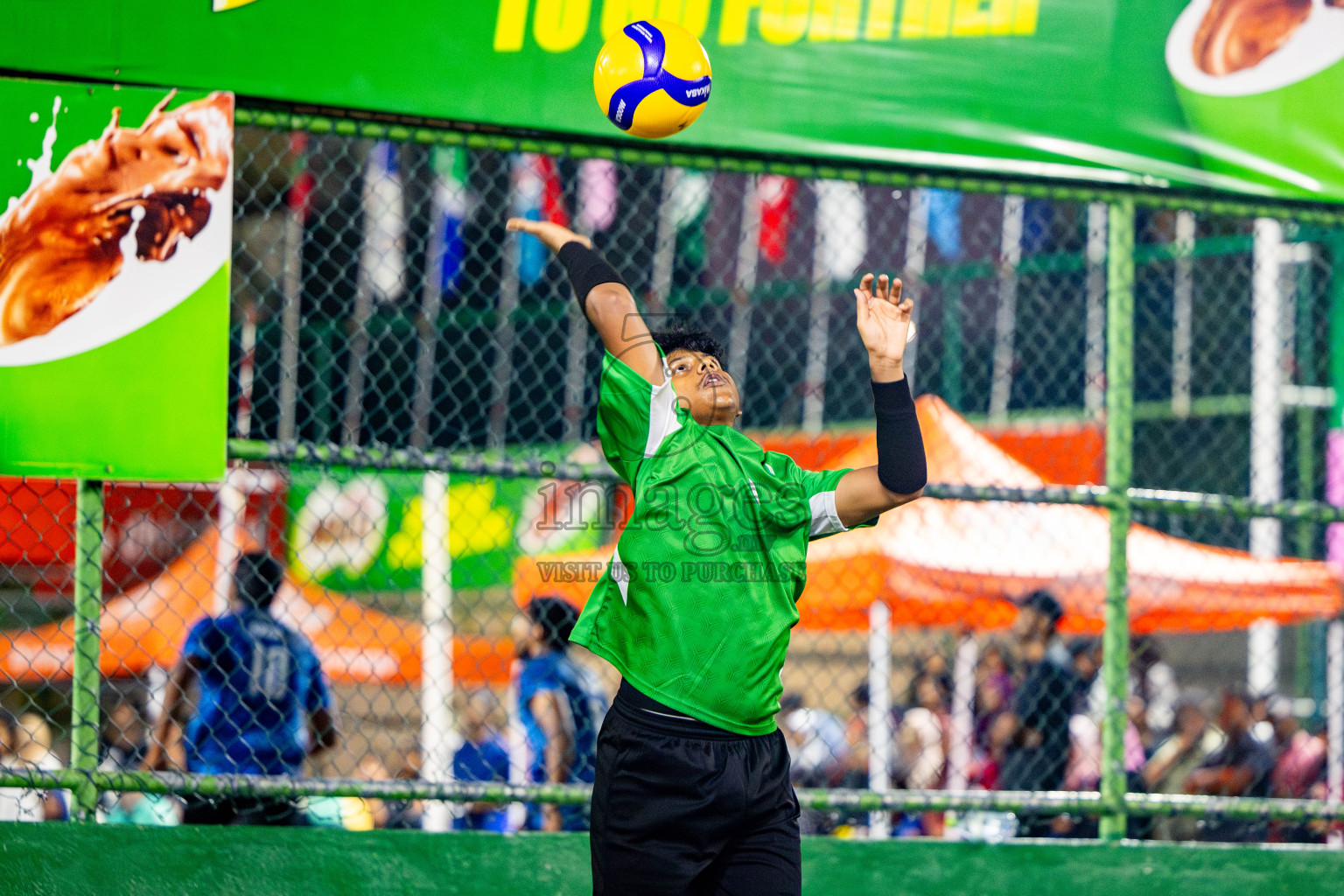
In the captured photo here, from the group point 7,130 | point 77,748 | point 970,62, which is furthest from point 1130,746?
point 7,130

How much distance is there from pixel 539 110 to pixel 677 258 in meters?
10.2

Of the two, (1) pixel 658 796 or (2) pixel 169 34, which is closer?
(1) pixel 658 796

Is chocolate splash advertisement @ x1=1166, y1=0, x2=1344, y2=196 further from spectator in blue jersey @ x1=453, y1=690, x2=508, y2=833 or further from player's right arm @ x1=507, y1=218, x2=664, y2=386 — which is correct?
spectator in blue jersey @ x1=453, y1=690, x2=508, y2=833

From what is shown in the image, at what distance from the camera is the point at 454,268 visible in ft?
36.9

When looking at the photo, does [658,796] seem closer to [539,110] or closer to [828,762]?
[539,110]

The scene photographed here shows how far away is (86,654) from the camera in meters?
3.79

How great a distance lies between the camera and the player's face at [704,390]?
3.25 meters

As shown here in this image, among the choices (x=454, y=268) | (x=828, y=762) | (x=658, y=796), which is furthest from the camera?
(x=454, y=268)

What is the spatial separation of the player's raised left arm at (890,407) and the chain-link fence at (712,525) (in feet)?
2.02

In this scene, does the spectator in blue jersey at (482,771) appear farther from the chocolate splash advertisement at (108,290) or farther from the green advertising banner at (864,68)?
Result: the green advertising banner at (864,68)

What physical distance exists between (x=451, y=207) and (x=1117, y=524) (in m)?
9.03

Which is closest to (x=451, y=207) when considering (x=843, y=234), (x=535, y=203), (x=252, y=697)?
(x=535, y=203)

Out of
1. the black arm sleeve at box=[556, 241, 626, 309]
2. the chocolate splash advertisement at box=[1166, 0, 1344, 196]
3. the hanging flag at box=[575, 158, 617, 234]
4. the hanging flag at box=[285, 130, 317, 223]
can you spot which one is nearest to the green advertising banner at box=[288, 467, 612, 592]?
the hanging flag at box=[285, 130, 317, 223]

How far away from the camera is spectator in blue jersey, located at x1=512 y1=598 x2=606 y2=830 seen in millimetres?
5512
